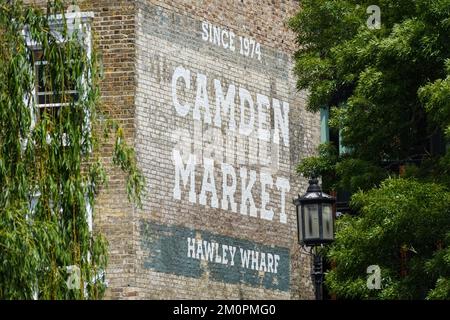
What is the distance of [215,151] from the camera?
32594 mm

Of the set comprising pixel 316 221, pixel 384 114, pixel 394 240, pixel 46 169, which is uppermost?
pixel 384 114

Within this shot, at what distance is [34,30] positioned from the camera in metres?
24.1

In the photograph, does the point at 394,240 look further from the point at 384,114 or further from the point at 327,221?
the point at 384,114

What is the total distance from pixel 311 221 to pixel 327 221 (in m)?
0.23

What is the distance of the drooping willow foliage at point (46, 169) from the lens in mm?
22281

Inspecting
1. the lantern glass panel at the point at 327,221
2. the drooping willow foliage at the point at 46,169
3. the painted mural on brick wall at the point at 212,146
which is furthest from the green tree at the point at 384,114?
the drooping willow foliage at the point at 46,169

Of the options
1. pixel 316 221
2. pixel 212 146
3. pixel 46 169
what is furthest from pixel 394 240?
pixel 212 146

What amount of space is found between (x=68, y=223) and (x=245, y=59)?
36.2ft

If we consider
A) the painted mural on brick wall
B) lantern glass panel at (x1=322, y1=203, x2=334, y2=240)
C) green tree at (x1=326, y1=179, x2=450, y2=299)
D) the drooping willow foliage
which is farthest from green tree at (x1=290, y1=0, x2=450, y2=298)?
the drooping willow foliage

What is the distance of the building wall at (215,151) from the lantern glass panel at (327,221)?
5.16 metres

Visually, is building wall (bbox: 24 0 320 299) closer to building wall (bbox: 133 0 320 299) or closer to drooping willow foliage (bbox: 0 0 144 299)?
building wall (bbox: 133 0 320 299)

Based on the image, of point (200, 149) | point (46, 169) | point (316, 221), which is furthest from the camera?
point (200, 149)

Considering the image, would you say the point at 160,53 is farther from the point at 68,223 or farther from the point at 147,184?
the point at 68,223

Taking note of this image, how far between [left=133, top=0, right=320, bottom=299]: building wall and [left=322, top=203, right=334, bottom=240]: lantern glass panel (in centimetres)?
516
